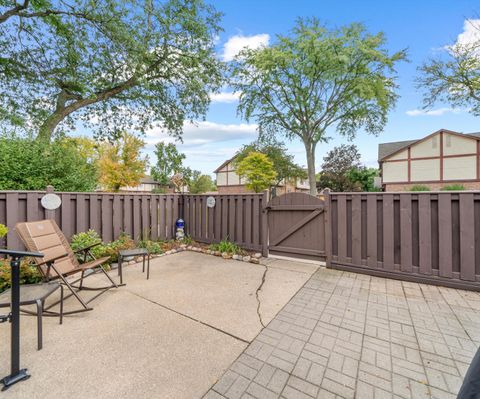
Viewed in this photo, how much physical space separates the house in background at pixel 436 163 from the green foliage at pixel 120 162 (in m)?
24.3

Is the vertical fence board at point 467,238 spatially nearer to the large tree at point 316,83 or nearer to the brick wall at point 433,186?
the large tree at point 316,83

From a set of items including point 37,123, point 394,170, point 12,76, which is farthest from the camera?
point 394,170

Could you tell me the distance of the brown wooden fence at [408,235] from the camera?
344 centimetres

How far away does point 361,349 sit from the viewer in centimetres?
210

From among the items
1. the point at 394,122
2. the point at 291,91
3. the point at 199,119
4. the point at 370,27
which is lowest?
the point at 199,119

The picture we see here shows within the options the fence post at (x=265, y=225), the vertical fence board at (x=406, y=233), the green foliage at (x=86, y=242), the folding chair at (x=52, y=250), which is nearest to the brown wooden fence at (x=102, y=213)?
the green foliage at (x=86, y=242)

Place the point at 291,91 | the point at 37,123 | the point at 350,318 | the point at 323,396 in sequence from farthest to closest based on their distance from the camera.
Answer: the point at 291,91 → the point at 37,123 → the point at 350,318 → the point at 323,396

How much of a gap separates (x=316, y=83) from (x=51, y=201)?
50.4ft

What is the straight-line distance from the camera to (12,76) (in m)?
8.16

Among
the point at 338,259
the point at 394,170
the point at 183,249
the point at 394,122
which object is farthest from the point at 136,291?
the point at 394,170

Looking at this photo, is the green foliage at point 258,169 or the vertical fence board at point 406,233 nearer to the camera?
the vertical fence board at point 406,233

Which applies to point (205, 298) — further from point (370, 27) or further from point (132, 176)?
point (132, 176)

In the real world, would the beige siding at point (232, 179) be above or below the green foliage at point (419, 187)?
above

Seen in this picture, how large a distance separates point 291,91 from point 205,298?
15.6 metres
